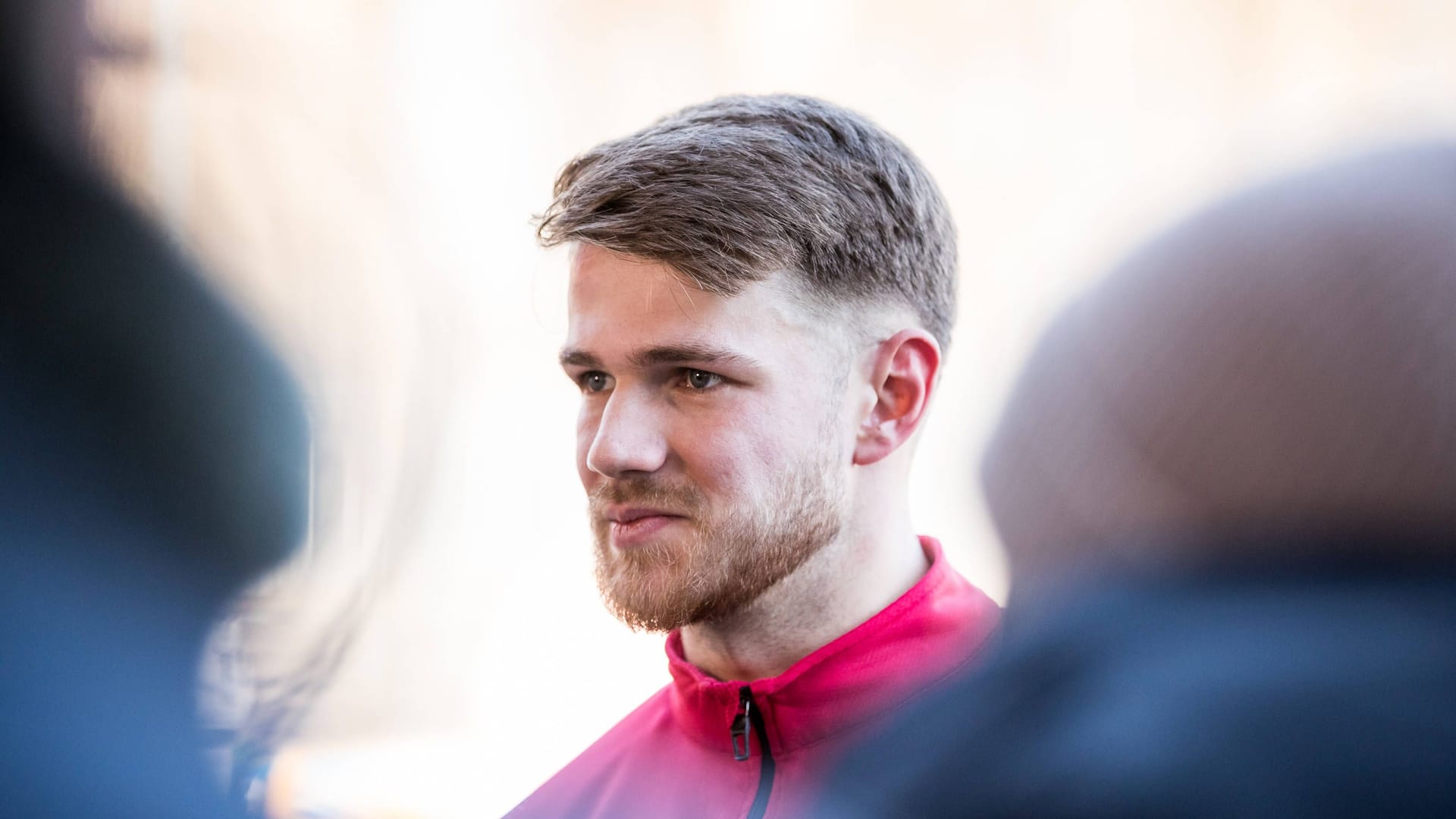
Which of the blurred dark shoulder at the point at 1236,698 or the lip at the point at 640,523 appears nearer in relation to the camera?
the blurred dark shoulder at the point at 1236,698

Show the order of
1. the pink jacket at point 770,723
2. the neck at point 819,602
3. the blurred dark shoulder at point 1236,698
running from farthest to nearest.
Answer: the neck at point 819,602 < the pink jacket at point 770,723 < the blurred dark shoulder at point 1236,698

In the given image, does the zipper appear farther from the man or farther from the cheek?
the cheek

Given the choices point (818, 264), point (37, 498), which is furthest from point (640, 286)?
point (37, 498)

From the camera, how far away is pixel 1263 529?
0.27 m

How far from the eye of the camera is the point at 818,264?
2.16 ft

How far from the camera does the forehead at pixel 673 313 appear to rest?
24.8 inches

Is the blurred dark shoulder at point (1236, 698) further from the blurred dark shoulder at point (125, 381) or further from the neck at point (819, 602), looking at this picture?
the neck at point (819, 602)

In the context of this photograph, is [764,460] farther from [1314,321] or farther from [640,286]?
[1314,321]

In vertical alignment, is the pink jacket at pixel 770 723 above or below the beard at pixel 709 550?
below

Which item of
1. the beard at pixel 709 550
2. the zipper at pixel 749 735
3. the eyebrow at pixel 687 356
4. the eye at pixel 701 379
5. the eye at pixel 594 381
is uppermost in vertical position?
the eye at pixel 594 381

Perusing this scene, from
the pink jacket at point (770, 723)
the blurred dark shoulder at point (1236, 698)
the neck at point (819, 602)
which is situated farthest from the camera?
the neck at point (819, 602)

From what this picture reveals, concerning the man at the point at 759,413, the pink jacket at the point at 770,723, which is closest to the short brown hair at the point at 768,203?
the man at the point at 759,413

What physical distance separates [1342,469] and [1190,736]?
3.2 inches

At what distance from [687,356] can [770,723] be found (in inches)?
9.7
